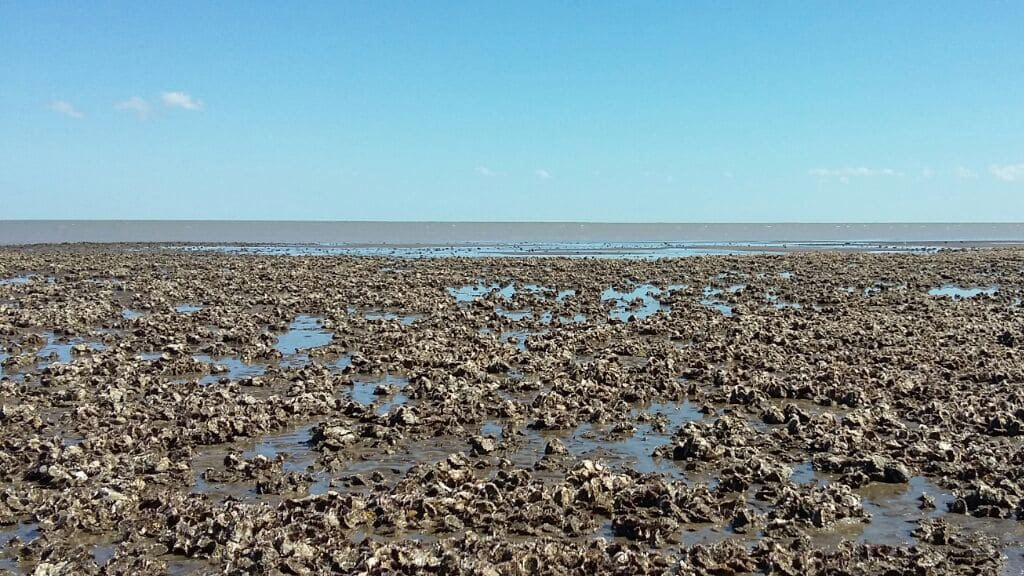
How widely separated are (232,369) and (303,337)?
4.01 m

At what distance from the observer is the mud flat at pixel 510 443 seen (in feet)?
23.4

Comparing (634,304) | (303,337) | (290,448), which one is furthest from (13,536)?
(634,304)

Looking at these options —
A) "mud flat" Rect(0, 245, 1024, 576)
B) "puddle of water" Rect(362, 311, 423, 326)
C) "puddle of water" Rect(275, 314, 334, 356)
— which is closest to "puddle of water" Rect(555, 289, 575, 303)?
"mud flat" Rect(0, 245, 1024, 576)

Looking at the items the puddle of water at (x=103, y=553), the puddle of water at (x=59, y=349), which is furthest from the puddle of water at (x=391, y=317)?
the puddle of water at (x=103, y=553)

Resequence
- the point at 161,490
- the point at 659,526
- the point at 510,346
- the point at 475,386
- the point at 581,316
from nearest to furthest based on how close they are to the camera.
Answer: the point at 659,526
the point at 161,490
the point at 475,386
the point at 510,346
the point at 581,316

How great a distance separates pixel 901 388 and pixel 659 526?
7.50m

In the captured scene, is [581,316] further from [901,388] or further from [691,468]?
[691,468]

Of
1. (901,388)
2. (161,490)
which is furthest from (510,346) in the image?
(161,490)

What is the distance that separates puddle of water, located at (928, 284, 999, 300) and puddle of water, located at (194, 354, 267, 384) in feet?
74.3

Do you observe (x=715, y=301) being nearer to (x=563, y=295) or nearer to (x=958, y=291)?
(x=563, y=295)

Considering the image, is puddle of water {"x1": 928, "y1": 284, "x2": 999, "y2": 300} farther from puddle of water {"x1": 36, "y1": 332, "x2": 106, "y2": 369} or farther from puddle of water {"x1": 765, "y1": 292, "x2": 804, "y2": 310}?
puddle of water {"x1": 36, "y1": 332, "x2": 106, "y2": 369}

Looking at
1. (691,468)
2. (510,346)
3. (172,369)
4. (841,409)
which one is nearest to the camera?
(691,468)

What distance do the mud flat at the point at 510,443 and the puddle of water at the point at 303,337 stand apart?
0.52 feet

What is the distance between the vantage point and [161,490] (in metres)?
8.56
